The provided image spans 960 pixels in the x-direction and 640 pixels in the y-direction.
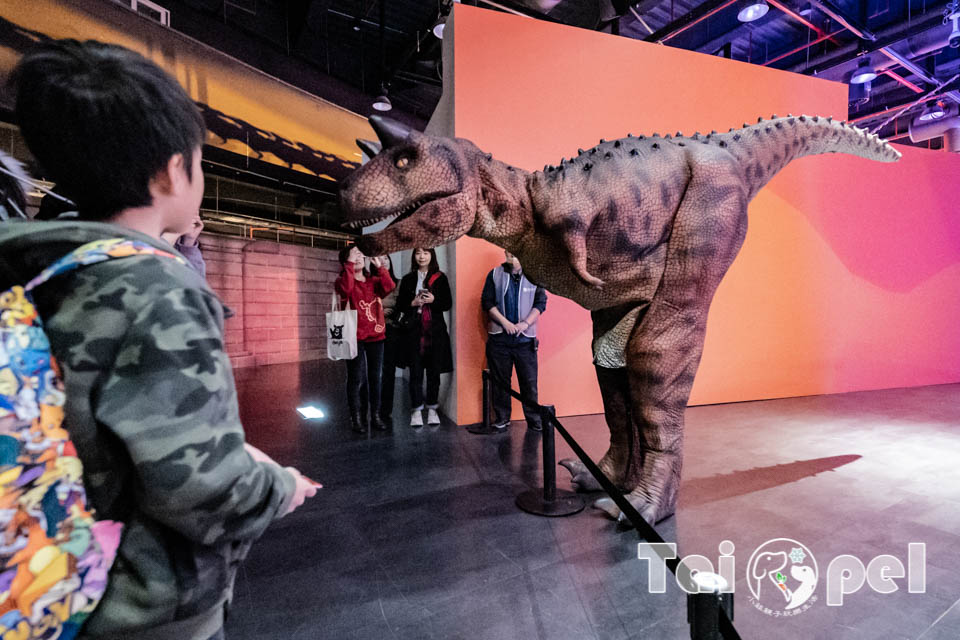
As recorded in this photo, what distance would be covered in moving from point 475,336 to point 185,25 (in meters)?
6.22

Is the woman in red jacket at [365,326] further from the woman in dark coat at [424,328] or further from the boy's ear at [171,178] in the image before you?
the boy's ear at [171,178]

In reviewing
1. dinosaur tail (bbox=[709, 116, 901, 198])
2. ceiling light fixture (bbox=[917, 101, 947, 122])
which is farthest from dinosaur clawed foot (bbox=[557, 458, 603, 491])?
ceiling light fixture (bbox=[917, 101, 947, 122])

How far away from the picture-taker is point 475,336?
4297mm

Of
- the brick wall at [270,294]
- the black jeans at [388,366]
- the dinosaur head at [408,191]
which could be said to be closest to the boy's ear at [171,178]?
the dinosaur head at [408,191]

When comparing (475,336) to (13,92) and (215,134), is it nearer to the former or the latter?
(13,92)

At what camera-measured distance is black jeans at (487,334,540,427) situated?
157 inches

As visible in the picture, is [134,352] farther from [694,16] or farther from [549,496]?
[694,16]

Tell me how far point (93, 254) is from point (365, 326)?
3.48 m

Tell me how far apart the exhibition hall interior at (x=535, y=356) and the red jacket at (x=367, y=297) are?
0.09 feet

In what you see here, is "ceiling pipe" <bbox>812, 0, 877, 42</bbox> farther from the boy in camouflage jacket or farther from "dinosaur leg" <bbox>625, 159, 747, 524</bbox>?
the boy in camouflage jacket

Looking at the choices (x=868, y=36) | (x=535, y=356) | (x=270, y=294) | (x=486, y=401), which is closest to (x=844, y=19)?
(x=868, y=36)

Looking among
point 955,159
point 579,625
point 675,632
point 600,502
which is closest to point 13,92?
point 579,625

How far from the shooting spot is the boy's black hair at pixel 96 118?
0.63m

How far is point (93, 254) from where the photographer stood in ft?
1.95
